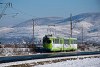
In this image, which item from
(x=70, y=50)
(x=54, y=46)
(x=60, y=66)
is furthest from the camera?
(x=70, y=50)

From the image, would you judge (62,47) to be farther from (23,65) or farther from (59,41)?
(23,65)

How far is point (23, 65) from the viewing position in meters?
32.1

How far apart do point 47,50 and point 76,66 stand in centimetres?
2830

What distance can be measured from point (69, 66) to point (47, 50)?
28.5 metres

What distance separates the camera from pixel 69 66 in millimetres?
32969

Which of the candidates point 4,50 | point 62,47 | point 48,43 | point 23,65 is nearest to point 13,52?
point 4,50

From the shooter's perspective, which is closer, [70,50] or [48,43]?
[48,43]

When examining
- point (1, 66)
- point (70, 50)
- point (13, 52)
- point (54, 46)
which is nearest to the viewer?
point (1, 66)

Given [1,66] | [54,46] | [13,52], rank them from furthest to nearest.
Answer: [54,46] < [13,52] < [1,66]

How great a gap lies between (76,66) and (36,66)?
4204 mm

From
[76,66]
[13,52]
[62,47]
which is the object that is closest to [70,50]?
[62,47]

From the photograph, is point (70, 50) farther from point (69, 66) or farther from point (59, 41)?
point (69, 66)

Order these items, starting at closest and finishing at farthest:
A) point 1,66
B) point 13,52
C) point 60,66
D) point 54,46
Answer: point 1,66 < point 60,66 < point 13,52 < point 54,46

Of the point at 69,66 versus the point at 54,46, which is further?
the point at 54,46
